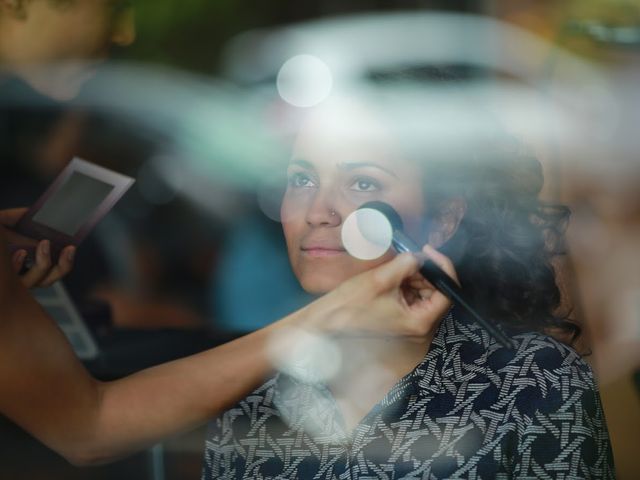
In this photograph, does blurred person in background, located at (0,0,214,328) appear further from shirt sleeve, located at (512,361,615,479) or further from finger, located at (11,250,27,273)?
shirt sleeve, located at (512,361,615,479)

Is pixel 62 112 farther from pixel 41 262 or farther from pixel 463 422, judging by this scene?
pixel 463 422

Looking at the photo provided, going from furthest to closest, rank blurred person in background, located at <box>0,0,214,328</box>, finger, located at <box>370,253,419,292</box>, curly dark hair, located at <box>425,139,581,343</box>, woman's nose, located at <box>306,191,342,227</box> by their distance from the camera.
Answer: blurred person in background, located at <box>0,0,214,328</box> < curly dark hair, located at <box>425,139,581,343</box> < woman's nose, located at <box>306,191,342,227</box> < finger, located at <box>370,253,419,292</box>

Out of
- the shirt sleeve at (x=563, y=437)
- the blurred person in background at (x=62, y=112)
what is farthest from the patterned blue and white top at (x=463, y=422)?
the blurred person in background at (x=62, y=112)

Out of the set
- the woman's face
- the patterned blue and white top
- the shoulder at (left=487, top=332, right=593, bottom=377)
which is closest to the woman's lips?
the woman's face

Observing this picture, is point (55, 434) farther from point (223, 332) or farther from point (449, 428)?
point (449, 428)

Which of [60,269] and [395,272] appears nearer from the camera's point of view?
[395,272]

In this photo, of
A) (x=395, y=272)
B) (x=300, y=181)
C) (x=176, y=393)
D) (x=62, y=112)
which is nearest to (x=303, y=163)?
(x=300, y=181)

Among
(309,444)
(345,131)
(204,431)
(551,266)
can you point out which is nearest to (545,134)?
(551,266)

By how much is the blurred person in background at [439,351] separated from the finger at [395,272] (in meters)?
0.05

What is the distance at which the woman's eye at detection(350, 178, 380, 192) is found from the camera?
164 cm

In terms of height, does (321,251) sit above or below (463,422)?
above

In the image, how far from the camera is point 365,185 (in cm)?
165

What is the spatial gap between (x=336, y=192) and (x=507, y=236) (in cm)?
33

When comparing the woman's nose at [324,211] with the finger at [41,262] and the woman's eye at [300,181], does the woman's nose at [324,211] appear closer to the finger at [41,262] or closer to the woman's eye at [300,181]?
the woman's eye at [300,181]
